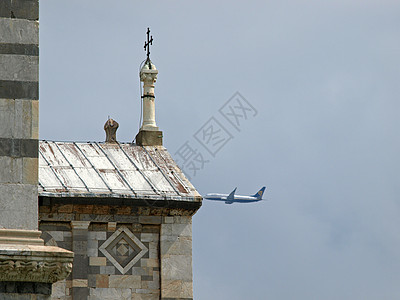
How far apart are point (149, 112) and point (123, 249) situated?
16.1 ft

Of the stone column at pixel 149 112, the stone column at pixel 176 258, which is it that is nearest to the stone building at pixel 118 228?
the stone column at pixel 176 258

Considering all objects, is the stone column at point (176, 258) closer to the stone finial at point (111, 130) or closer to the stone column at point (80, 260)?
the stone column at point (80, 260)

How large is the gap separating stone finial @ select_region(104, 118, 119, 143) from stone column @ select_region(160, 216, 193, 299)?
3.76m

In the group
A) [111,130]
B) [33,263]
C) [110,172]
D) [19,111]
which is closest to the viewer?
[33,263]

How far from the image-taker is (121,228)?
26.0 m

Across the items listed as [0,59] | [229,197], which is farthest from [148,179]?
[229,197]

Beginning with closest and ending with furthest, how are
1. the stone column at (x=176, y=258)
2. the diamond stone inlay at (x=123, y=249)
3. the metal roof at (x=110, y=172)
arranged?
1. the diamond stone inlay at (x=123, y=249)
2. the stone column at (x=176, y=258)
3. the metal roof at (x=110, y=172)

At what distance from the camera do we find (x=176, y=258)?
26312 mm

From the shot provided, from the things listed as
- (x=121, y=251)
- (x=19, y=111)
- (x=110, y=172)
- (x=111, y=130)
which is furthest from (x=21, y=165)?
(x=111, y=130)

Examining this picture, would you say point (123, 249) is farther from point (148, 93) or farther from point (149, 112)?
point (148, 93)

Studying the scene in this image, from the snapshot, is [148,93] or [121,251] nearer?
[121,251]

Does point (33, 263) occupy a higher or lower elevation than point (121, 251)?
lower

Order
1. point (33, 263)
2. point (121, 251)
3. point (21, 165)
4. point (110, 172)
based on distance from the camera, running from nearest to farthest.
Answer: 1. point (33, 263)
2. point (21, 165)
3. point (121, 251)
4. point (110, 172)

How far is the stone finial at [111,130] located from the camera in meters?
29.4
